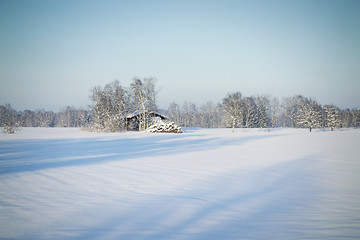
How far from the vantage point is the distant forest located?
28.8 meters

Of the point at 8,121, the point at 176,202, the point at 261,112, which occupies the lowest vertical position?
the point at 176,202

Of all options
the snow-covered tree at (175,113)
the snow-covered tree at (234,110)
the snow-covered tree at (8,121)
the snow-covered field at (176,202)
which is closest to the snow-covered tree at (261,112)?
the snow-covered tree at (234,110)

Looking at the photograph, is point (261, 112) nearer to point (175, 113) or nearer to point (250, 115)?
point (250, 115)

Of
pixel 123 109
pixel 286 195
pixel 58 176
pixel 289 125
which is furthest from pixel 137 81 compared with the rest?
pixel 289 125

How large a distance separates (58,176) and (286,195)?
235 inches

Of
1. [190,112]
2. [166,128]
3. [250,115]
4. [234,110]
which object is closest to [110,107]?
[166,128]

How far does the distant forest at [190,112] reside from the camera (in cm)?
2875

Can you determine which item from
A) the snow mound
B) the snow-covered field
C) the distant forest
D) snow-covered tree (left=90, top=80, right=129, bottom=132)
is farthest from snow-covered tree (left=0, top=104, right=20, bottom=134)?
the snow-covered field

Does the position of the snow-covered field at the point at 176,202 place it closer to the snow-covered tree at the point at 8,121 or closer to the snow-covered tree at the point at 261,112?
the snow-covered tree at the point at 8,121

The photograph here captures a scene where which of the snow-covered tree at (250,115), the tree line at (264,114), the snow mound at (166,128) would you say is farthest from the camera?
the snow-covered tree at (250,115)

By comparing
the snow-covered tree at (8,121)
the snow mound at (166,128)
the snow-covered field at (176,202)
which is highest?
the snow-covered tree at (8,121)

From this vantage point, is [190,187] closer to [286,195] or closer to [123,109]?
[286,195]

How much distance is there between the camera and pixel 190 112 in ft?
255

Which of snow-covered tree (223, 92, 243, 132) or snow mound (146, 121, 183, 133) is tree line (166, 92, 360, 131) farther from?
snow mound (146, 121, 183, 133)
